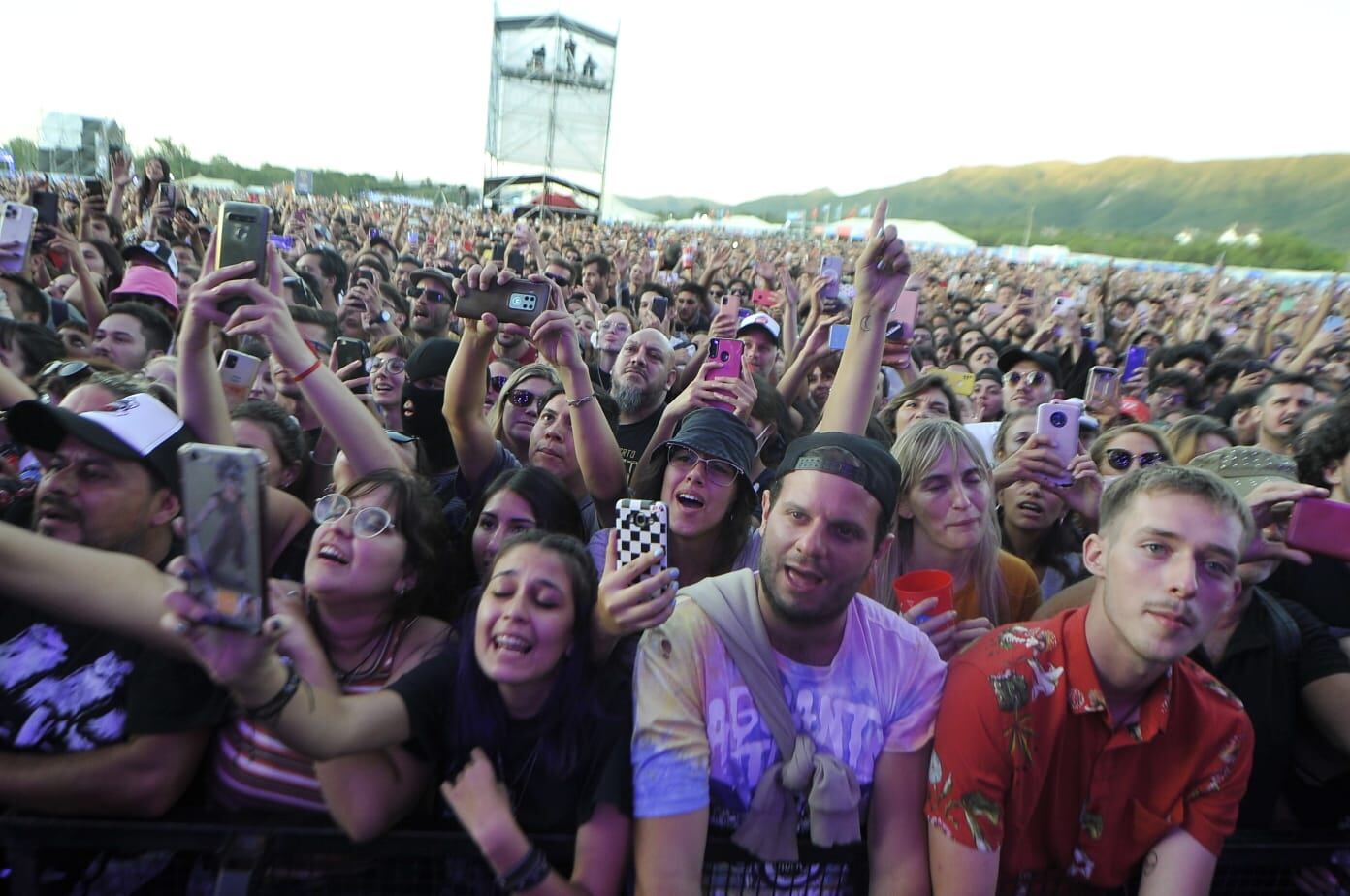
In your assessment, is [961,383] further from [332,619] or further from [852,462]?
[332,619]

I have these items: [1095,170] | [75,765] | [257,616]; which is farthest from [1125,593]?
[1095,170]

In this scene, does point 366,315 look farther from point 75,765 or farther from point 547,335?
point 75,765

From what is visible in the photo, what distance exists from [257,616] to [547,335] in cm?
203

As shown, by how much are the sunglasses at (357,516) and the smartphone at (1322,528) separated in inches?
95.2

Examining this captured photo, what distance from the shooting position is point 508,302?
339 cm

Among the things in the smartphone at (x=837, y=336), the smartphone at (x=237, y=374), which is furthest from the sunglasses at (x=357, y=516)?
the smartphone at (x=837, y=336)

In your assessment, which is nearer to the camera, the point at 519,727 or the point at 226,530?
the point at 226,530

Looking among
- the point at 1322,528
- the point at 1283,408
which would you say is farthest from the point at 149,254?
the point at 1283,408

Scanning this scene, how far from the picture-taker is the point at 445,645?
7.10 ft

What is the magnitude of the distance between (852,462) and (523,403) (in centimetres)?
233

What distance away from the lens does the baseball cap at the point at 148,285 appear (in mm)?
5547

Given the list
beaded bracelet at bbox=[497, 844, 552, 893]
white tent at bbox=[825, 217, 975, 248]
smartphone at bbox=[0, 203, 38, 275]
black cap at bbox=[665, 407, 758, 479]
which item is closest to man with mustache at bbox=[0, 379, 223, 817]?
beaded bracelet at bbox=[497, 844, 552, 893]

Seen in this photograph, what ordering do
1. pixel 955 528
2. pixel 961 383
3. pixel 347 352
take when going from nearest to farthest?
pixel 955 528 → pixel 347 352 → pixel 961 383

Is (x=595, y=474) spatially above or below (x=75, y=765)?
above
